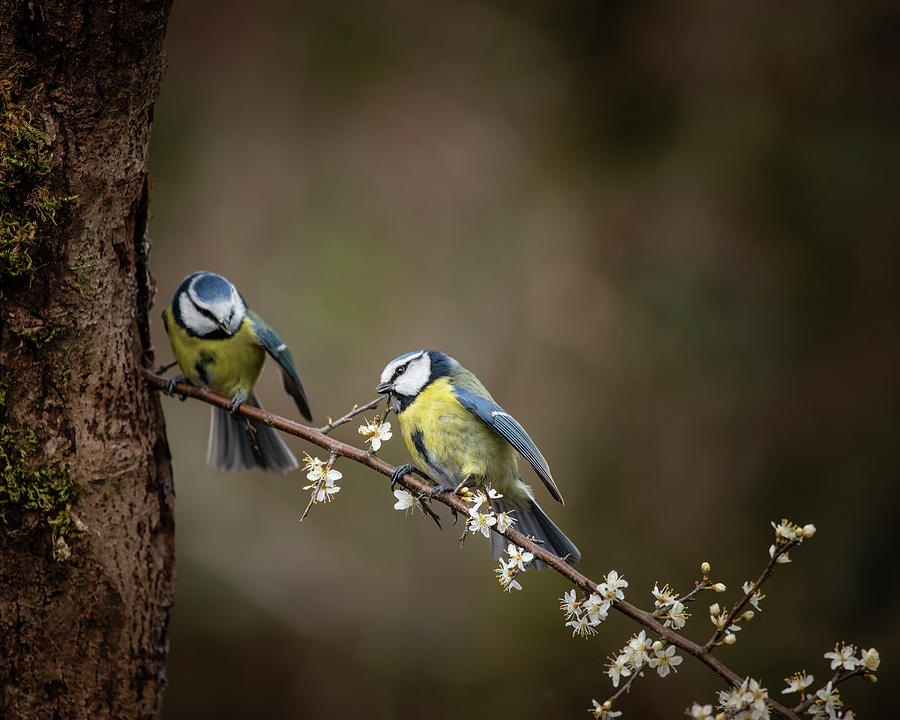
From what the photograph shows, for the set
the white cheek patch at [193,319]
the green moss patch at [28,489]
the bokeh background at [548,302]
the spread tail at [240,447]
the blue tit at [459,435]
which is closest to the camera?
the green moss patch at [28,489]

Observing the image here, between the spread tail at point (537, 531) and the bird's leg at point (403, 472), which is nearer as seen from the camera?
the bird's leg at point (403, 472)

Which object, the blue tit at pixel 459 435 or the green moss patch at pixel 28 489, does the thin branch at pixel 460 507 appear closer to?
the blue tit at pixel 459 435

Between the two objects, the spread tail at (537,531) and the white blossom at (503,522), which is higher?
the white blossom at (503,522)

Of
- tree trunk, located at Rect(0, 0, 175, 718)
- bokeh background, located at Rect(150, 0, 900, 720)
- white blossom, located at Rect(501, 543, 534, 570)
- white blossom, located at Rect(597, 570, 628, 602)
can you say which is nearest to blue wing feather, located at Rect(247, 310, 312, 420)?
tree trunk, located at Rect(0, 0, 175, 718)

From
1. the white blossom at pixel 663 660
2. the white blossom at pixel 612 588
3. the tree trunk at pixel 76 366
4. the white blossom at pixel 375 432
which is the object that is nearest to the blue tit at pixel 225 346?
the tree trunk at pixel 76 366

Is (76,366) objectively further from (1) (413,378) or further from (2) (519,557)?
(2) (519,557)

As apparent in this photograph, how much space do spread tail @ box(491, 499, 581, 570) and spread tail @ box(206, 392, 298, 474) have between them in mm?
572

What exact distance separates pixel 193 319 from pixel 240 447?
14.5 inches

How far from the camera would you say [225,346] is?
1.72 meters

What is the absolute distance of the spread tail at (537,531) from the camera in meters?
1.59

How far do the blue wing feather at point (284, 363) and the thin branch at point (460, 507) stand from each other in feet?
0.57

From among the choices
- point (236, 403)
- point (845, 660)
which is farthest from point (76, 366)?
point (845, 660)

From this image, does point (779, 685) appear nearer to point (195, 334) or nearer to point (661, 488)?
point (661, 488)

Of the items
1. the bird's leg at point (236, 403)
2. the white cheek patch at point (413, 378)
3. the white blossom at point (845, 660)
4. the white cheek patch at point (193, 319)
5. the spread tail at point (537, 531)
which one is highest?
the white blossom at point (845, 660)
